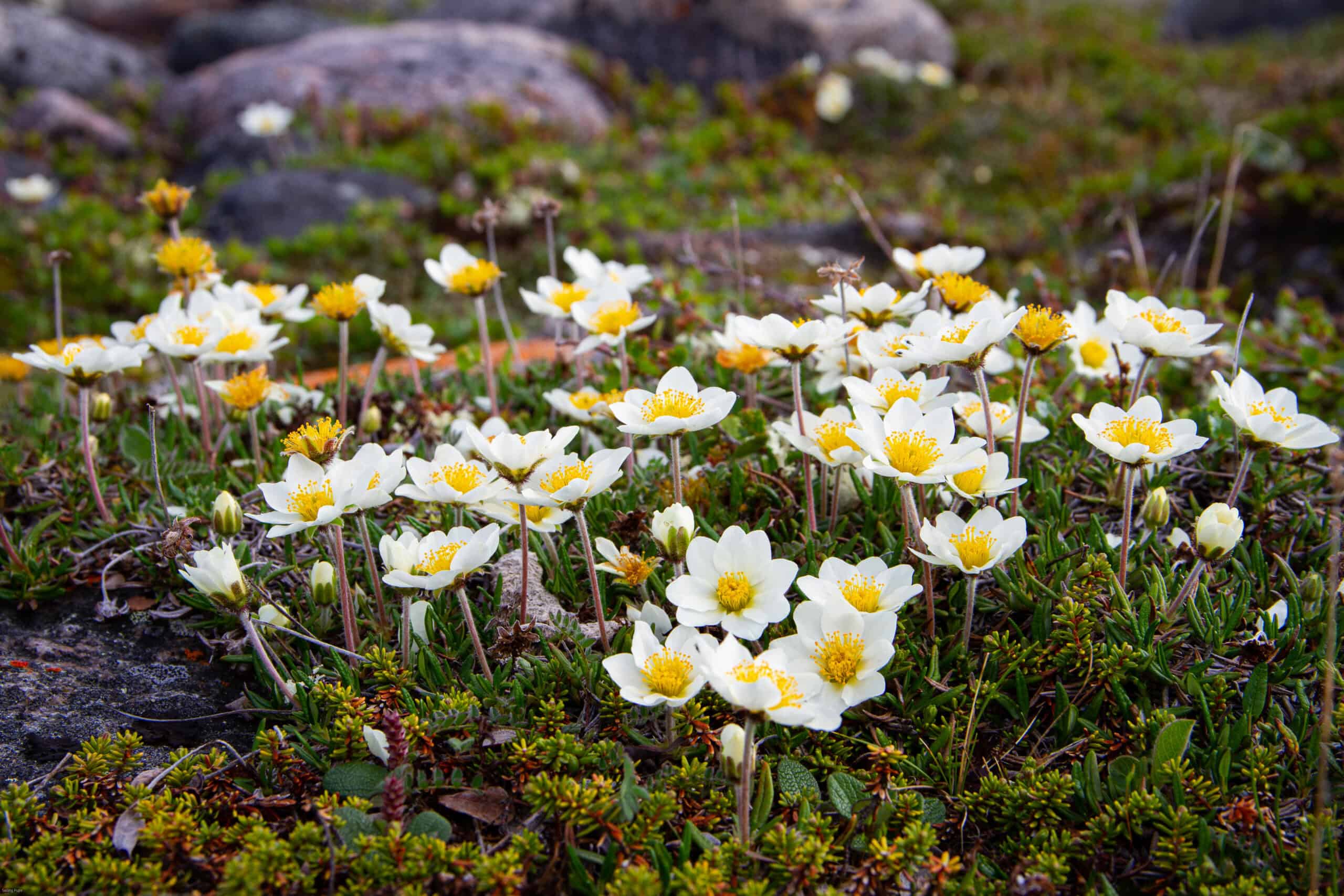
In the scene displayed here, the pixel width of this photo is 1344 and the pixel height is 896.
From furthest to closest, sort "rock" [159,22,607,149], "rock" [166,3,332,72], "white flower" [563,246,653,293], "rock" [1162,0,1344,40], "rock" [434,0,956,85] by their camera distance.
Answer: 1. "rock" [1162,0,1344,40]
2. "rock" [166,3,332,72]
3. "rock" [434,0,956,85]
4. "rock" [159,22,607,149]
5. "white flower" [563,246,653,293]

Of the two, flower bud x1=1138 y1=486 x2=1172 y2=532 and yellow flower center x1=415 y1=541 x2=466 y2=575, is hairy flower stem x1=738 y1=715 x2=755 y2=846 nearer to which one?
yellow flower center x1=415 y1=541 x2=466 y2=575

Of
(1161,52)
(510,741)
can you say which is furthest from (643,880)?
(1161,52)

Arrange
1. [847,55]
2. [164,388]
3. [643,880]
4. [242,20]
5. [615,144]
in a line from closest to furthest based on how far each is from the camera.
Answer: [643,880]
[164,388]
[615,144]
[847,55]
[242,20]

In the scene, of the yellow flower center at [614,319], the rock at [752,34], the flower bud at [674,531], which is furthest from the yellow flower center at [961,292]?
the rock at [752,34]

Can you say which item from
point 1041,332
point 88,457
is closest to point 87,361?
point 88,457

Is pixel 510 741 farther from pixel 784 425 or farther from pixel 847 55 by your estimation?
pixel 847 55

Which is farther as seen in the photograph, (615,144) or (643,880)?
(615,144)

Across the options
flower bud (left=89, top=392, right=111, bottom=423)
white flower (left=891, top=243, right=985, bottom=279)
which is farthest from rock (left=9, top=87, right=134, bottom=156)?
white flower (left=891, top=243, right=985, bottom=279)
